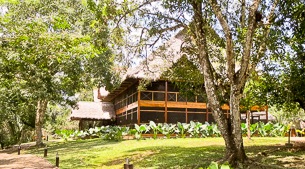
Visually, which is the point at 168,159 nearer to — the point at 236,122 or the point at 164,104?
the point at 236,122

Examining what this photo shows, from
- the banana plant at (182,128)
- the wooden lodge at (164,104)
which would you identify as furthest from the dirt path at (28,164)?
the wooden lodge at (164,104)

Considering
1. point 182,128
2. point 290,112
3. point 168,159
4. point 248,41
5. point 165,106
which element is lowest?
point 168,159

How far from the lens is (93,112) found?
31734 millimetres

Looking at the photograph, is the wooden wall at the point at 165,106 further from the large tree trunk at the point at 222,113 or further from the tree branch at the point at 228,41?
the tree branch at the point at 228,41

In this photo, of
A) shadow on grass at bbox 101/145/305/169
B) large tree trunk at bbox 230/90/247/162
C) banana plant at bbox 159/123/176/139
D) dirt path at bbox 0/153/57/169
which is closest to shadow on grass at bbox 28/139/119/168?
dirt path at bbox 0/153/57/169

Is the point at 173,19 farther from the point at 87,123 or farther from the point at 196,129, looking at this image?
the point at 87,123

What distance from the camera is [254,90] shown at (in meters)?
13.8

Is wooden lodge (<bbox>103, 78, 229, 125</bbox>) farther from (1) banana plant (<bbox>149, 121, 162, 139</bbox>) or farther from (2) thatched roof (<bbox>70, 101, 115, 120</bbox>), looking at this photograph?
(2) thatched roof (<bbox>70, 101, 115, 120</bbox>)

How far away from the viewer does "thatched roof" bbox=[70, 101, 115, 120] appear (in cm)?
3067

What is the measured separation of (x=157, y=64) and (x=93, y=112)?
1606 centimetres

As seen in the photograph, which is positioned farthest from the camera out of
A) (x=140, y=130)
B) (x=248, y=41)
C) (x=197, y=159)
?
(x=140, y=130)

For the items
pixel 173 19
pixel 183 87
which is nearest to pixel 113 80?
pixel 183 87

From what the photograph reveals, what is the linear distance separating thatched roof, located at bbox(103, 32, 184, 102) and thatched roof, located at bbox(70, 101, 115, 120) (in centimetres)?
120

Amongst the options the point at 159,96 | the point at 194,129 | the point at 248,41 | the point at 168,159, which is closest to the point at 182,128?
the point at 194,129
